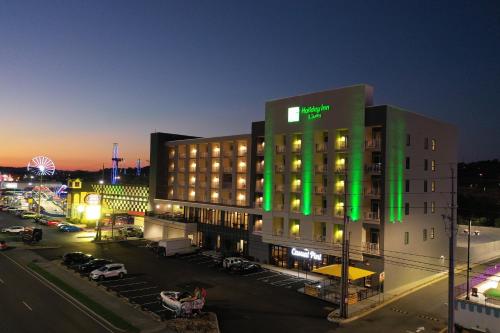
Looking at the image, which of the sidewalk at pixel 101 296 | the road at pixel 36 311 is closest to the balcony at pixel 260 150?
the sidewalk at pixel 101 296

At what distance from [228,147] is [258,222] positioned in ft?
47.0

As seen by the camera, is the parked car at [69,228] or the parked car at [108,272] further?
the parked car at [69,228]

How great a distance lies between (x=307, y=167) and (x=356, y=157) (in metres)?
6.72

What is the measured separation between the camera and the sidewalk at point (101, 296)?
2816 cm

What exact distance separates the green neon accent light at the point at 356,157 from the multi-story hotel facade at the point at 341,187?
0.10 meters

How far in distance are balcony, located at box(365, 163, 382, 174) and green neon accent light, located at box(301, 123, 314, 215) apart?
6.89 m

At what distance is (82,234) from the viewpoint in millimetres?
71375

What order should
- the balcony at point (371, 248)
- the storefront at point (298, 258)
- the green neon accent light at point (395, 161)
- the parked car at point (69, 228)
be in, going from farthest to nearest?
the parked car at point (69, 228), the storefront at point (298, 258), the green neon accent light at point (395, 161), the balcony at point (371, 248)

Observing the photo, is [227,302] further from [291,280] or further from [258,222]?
[258,222]

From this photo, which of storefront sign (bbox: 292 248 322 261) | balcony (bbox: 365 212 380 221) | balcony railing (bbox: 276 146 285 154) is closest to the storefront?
storefront sign (bbox: 292 248 322 261)

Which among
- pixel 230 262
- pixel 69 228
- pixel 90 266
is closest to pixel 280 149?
pixel 230 262

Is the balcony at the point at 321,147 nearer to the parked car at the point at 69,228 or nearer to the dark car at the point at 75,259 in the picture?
the dark car at the point at 75,259

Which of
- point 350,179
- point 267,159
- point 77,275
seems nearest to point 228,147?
point 267,159

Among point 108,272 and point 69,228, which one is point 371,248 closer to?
point 108,272
